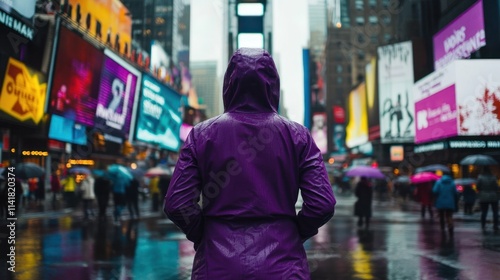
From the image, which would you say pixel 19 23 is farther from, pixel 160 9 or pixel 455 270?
pixel 160 9

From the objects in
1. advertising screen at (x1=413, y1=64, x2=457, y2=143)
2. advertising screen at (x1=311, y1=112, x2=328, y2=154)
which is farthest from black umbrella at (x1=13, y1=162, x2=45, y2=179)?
advertising screen at (x1=311, y1=112, x2=328, y2=154)

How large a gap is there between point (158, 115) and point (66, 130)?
521 inches

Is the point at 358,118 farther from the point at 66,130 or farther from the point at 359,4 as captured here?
the point at 66,130

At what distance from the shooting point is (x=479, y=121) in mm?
A: 22859

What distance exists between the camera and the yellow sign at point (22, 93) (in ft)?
56.2

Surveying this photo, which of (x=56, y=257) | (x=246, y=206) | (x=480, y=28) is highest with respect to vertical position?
(x=480, y=28)

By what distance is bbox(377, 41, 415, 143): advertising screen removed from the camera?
49.3m

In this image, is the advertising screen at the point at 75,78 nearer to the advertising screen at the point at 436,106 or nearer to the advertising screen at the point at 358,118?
the advertising screen at the point at 436,106

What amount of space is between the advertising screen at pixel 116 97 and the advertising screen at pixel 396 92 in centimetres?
2827

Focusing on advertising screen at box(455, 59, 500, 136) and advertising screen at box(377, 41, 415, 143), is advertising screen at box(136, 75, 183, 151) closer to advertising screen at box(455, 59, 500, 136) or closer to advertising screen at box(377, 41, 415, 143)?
advertising screen at box(455, 59, 500, 136)

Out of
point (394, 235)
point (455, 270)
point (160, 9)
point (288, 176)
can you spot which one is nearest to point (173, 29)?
point (160, 9)

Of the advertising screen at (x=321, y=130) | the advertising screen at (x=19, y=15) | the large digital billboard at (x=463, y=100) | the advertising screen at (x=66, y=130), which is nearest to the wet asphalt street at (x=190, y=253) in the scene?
the advertising screen at (x=19, y=15)

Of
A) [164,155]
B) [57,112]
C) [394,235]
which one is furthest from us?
[164,155]

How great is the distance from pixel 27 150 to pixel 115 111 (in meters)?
5.86
